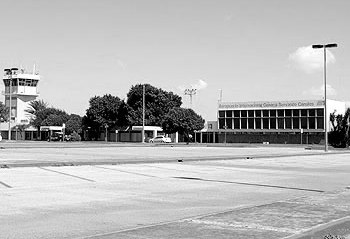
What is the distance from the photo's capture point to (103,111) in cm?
11244

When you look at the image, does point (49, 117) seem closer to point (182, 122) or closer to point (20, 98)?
point (20, 98)

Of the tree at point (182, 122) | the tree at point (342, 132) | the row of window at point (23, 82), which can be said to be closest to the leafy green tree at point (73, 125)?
the row of window at point (23, 82)

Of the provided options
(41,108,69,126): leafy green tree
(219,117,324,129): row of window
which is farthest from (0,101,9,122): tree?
(219,117,324,129): row of window

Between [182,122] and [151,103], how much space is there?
13937mm

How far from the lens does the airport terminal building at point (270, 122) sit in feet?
336

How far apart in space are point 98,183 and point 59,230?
785 centimetres

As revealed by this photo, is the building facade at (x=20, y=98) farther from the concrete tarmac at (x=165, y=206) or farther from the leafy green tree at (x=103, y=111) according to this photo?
the concrete tarmac at (x=165, y=206)

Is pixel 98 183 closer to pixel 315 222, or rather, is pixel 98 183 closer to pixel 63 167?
pixel 63 167

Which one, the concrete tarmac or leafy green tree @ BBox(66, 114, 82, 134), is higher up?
leafy green tree @ BBox(66, 114, 82, 134)

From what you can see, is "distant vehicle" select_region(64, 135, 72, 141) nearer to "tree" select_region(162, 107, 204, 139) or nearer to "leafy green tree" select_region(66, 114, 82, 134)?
"leafy green tree" select_region(66, 114, 82, 134)

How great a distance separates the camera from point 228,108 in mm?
115000

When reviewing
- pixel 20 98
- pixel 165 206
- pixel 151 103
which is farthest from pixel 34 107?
pixel 165 206

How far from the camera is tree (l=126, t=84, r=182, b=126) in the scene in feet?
354

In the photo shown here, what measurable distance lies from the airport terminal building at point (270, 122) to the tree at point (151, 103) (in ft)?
41.0
